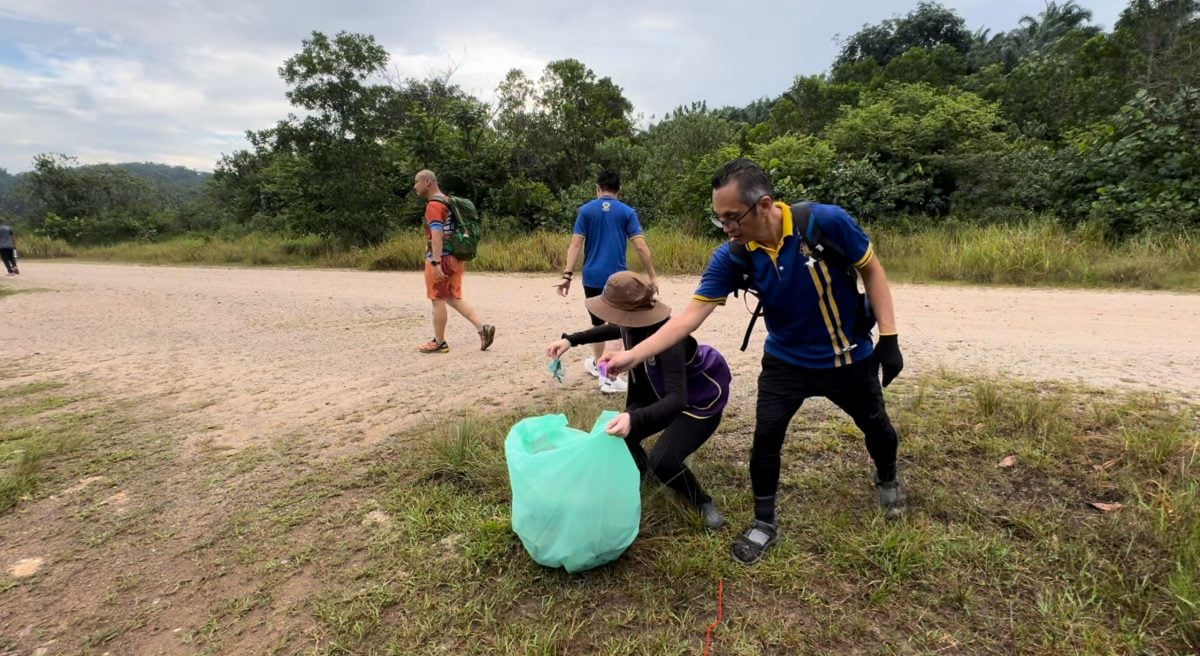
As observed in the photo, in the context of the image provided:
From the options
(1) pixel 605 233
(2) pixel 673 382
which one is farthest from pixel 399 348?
(2) pixel 673 382

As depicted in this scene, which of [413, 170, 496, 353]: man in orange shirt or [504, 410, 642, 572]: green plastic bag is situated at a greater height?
[413, 170, 496, 353]: man in orange shirt

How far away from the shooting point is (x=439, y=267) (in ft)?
19.2

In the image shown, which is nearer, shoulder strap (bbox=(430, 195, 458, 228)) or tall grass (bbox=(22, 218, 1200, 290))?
shoulder strap (bbox=(430, 195, 458, 228))

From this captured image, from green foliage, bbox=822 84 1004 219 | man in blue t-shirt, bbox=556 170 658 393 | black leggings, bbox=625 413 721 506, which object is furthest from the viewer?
green foliage, bbox=822 84 1004 219

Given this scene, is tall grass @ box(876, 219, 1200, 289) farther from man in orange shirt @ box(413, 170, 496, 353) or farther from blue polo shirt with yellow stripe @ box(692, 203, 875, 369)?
blue polo shirt with yellow stripe @ box(692, 203, 875, 369)

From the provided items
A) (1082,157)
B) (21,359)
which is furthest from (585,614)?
(1082,157)

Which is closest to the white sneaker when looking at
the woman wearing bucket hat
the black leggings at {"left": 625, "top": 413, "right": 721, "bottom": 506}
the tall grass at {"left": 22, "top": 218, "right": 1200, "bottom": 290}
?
the woman wearing bucket hat

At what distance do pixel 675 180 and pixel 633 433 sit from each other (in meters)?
14.8

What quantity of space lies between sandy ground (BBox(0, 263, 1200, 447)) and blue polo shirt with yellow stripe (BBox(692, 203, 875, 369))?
167 cm

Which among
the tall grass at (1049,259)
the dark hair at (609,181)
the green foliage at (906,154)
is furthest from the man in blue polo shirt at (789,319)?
the green foliage at (906,154)

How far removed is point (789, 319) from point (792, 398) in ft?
1.04

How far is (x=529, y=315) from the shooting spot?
7.97 m

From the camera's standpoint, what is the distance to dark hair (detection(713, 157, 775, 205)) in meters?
2.22

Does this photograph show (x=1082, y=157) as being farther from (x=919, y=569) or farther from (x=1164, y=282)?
(x=919, y=569)
